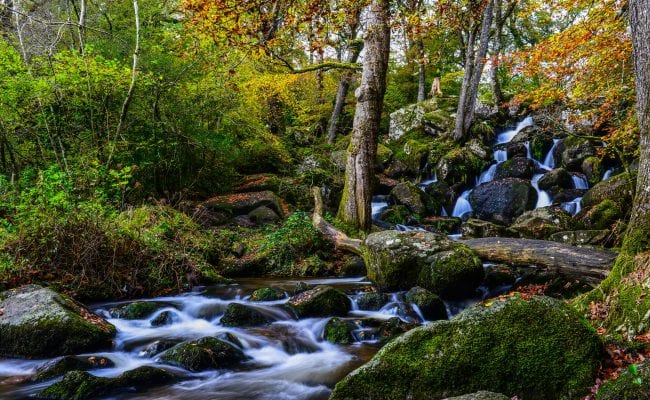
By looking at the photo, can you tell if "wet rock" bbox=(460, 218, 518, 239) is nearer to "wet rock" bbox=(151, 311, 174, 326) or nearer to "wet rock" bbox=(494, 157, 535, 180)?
"wet rock" bbox=(494, 157, 535, 180)

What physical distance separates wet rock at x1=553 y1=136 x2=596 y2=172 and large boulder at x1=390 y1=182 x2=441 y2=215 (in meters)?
4.77

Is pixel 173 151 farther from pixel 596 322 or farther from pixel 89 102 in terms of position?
pixel 596 322

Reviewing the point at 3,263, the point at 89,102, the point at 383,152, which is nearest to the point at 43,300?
the point at 3,263

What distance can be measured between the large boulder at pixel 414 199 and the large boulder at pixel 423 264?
689 cm

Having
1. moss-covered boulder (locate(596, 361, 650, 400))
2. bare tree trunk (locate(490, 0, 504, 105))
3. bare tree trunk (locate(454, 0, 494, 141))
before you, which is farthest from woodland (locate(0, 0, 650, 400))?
bare tree trunk (locate(490, 0, 504, 105))

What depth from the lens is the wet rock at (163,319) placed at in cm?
636

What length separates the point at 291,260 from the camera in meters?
9.73

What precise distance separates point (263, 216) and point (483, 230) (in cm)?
632

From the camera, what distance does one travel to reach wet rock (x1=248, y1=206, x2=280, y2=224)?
12.9 meters

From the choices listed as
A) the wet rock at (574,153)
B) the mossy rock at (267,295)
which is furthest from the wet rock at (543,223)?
the mossy rock at (267,295)

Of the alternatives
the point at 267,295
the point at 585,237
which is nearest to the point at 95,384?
the point at 267,295

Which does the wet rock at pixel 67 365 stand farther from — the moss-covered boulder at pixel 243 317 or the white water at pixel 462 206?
the white water at pixel 462 206

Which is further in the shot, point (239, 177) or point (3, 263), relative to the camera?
point (239, 177)

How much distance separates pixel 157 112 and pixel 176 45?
2.55 meters
